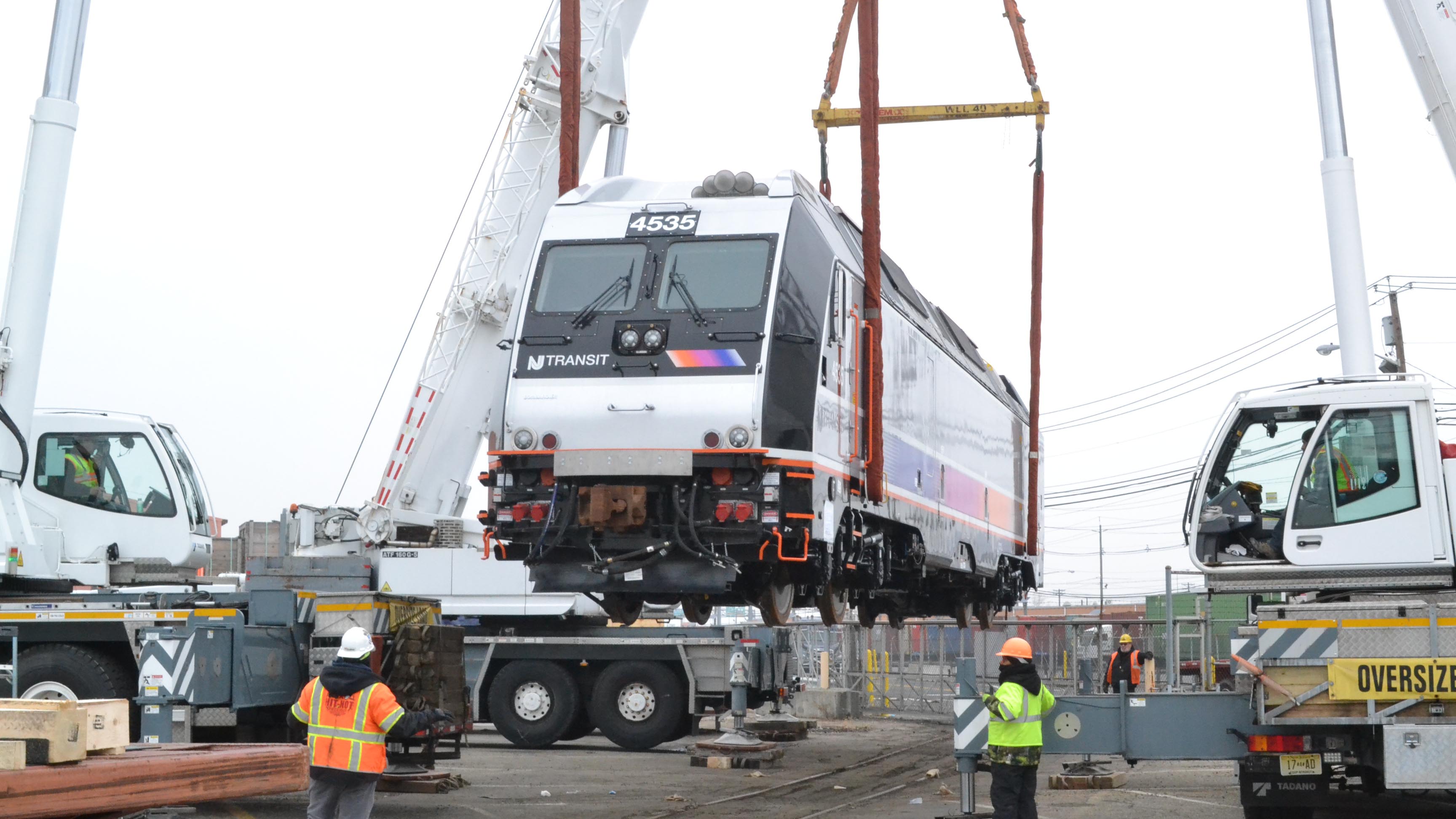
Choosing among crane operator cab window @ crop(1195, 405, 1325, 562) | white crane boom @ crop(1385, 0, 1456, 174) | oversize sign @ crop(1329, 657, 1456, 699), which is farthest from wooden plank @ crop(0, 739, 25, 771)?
white crane boom @ crop(1385, 0, 1456, 174)

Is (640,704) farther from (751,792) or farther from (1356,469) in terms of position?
(1356,469)

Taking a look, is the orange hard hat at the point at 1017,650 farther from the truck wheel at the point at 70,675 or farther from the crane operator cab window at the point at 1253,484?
the truck wheel at the point at 70,675

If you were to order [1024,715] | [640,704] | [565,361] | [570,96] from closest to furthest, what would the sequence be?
1. [1024,715]
2. [565,361]
3. [570,96]
4. [640,704]

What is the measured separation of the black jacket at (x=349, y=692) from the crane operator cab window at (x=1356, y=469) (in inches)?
224

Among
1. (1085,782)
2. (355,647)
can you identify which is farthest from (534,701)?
(355,647)

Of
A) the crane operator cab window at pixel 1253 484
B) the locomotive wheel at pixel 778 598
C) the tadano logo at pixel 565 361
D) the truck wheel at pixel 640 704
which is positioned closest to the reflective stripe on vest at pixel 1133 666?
the truck wheel at pixel 640 704

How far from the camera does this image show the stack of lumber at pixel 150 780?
18.8 ft

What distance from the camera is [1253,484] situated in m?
10.2

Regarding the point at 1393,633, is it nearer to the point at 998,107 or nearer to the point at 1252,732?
the point at 1252,732

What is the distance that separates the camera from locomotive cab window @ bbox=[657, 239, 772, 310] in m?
10.5

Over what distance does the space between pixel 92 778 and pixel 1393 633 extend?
23.2ft

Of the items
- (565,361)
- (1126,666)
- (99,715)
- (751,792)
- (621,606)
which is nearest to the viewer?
(99,715)

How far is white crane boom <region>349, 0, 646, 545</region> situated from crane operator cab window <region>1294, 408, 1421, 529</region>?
9459mm

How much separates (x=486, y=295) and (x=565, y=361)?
6.65 metres
